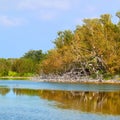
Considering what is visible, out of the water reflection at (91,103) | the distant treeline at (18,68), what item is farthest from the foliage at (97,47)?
the distant treeline at (18,68)

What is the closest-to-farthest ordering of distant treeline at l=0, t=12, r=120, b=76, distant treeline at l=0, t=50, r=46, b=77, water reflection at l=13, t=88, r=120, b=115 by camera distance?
water reflection at l=13, t=88, r=120, b=115 < distant treeline at l=0, t=12, r=120, b=76 < distant treeline at l=0, t=50, r=46, b=77

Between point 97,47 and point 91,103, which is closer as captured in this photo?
point 91,103

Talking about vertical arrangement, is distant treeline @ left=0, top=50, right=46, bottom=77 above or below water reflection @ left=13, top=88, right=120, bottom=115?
above

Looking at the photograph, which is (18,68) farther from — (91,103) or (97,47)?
(91,103)

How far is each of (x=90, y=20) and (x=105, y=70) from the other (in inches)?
402

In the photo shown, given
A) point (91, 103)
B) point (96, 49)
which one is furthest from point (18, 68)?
point (91, 103)

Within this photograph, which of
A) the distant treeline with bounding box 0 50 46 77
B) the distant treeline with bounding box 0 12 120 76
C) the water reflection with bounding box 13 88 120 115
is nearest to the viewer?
the water reflection with bounding box 13 88 120 115

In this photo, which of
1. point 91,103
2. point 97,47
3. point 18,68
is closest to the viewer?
point 91,103

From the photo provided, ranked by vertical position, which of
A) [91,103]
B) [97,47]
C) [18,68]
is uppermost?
[97,47]

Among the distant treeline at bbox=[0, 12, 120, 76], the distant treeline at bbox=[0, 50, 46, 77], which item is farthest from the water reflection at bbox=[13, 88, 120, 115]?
the distant treeline at bbox=[0, 50, 46, 77]

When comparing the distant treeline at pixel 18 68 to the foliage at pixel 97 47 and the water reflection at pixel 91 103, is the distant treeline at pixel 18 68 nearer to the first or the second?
the foliage at pixel 97 47

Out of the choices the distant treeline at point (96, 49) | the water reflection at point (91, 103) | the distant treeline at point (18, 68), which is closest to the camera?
the water reflection at point (91, 103)

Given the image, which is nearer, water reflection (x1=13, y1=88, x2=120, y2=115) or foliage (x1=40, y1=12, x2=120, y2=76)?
water reflection (x1=13, y1=88, x2=120, y2=115)

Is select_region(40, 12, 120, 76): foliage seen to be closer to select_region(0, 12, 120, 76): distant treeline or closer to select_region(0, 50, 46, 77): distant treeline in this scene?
select_region(0, 12, 120, 76): distant treeline
